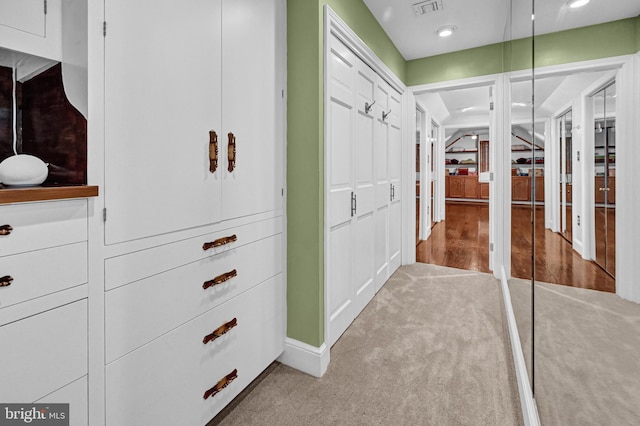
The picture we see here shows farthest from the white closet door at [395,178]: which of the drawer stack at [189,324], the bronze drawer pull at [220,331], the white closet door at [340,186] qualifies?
the bronze drawer pull at [220,331]

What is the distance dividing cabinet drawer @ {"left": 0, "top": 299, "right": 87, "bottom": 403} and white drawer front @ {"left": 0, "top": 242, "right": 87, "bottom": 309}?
63mm

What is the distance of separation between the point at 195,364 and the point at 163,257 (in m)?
0.48

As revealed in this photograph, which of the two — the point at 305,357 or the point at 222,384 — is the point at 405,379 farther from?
the point at 222,384

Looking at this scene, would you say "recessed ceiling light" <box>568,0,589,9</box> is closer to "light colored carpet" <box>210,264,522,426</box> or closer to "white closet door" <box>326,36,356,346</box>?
"white closet door" <box>326,36,356,346</box>

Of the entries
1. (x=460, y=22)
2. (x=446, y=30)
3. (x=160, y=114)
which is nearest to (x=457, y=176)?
(x=446, y=30)

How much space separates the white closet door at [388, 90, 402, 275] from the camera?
3.33 m

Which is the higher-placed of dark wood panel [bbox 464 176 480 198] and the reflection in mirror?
dark wood panel [bbox 464 176 480 198]

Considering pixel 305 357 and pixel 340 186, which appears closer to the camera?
pixel 305 357

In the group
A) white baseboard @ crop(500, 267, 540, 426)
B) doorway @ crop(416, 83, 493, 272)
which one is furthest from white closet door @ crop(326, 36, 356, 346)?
doorway @ crop(416, 83, 493, 272)

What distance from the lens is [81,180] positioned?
3.21 feet

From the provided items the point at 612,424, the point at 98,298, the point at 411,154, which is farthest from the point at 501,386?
the point at 411,154

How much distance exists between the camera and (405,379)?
1787 millimetres

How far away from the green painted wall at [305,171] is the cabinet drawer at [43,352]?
1.11 meters

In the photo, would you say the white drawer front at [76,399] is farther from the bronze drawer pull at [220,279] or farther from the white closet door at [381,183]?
the white closet door at [381,183]
